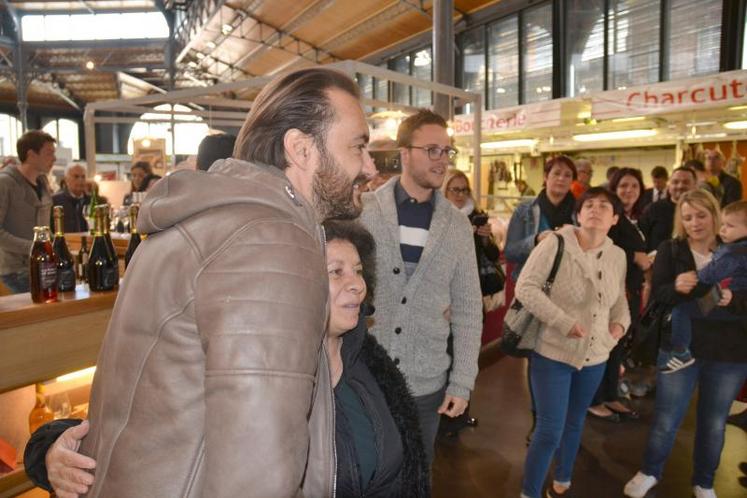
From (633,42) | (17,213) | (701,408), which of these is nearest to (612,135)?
(633,42)

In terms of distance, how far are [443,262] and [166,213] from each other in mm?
1592

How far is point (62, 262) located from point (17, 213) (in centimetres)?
192

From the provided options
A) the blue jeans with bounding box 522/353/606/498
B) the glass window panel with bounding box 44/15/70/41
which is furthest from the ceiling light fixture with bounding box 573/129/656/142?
the glass window panel with bounding box 44/15/70/41

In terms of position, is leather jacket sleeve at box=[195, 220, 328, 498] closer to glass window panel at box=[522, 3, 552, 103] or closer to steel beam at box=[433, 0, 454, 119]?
steel beam at box=[433, 0, 454, 119]

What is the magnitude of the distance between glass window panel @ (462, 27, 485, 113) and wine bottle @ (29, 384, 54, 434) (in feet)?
35.3

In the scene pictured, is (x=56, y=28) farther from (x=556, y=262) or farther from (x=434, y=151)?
(x=556, y=262)

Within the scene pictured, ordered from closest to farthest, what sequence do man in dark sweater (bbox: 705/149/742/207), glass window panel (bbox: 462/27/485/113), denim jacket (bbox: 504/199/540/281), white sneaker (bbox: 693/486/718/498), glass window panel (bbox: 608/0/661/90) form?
white sneaker (bbox: 693/486/718/498)
denim jacket (bbox: 504/199/540/281)
man in dark sweater (bbox: 705/149/742/207)
glass window panel (bbox: 608/0/661/90)
glass window panel (bbox: 462/27/485/113)

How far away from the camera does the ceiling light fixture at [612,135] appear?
821cm

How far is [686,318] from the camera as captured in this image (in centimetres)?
285

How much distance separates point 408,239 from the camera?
7.49 ft

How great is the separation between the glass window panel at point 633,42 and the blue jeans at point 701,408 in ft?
23.4

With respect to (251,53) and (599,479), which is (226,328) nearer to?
(599,479)

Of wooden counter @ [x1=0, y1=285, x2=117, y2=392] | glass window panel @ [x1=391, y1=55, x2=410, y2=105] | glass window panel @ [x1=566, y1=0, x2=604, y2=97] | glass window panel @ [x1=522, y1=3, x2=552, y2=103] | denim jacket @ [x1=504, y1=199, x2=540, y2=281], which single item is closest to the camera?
wooden counter @ [x1=0, y1=285, x2=117, y2=392]

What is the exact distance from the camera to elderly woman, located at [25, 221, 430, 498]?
134cm
